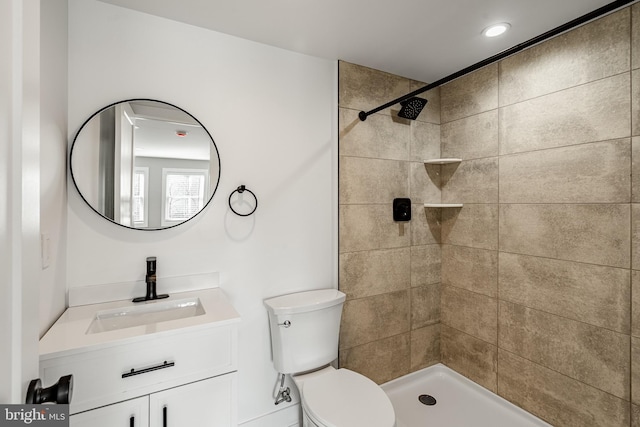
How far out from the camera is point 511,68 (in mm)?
1907

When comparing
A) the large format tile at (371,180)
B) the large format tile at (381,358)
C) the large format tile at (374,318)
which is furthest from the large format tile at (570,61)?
the large format tile at (381,358)

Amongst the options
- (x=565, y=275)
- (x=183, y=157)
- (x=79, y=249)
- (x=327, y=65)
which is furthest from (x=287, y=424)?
(x=327, y=65)

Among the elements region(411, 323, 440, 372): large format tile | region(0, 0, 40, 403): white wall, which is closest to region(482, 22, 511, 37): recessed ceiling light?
region(0, 0, 40, 403): white wall

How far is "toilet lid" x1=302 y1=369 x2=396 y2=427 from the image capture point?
1.31 meters

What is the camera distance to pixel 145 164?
1475 mm

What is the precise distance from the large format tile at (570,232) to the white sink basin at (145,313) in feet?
6.18

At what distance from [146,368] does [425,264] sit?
1.93m

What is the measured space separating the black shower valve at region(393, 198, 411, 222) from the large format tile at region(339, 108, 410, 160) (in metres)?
0.32

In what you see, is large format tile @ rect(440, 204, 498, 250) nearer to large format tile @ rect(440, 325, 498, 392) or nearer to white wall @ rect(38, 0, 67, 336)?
large format tile @ rect(440, 325, 498, 392)

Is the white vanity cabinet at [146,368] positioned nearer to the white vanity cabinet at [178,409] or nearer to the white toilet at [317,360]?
the white vanity cabinet at [178,409]

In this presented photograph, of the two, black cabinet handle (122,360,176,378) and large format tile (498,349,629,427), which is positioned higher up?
black cabinet handle (122,360,176,378)

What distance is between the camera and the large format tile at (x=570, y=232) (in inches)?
57.7

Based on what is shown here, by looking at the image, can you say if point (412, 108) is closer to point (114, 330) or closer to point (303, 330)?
point (303, 330)

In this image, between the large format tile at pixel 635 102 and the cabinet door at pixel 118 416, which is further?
the large format tile at pixel 635 102
